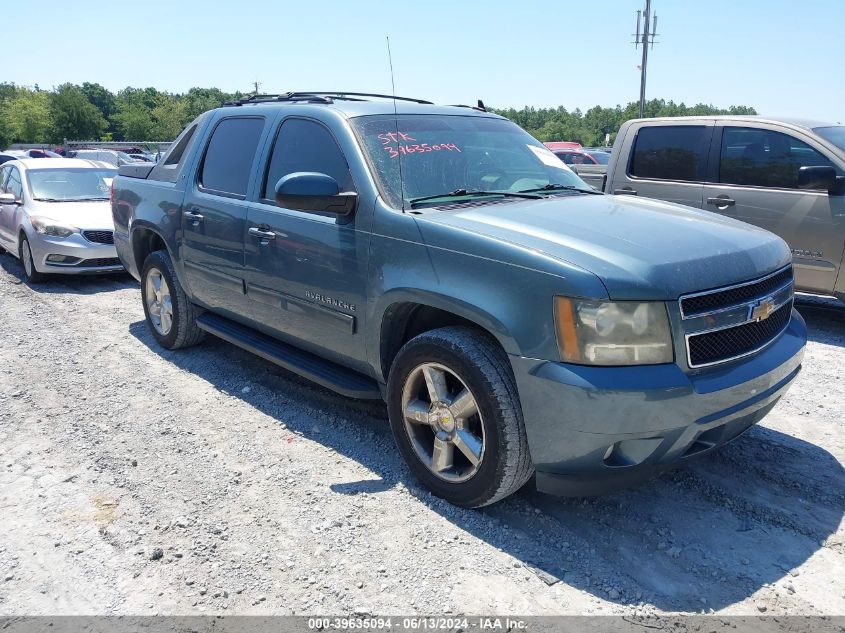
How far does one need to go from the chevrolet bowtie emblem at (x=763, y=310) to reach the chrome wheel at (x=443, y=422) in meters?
1.30

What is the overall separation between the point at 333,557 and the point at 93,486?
1.49m

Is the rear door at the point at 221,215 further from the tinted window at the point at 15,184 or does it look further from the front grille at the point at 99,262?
the tinted window at the point at 15,184

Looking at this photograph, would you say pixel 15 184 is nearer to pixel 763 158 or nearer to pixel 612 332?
pixel 763 158

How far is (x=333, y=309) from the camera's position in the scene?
3822 mm

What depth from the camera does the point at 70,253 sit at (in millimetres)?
8422

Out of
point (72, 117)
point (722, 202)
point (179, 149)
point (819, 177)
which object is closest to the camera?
point (179, 149)

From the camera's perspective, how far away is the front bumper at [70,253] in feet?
27.7

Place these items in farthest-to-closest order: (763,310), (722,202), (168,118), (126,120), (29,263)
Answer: (126,120) < (168,118) < (29,263) < (722,202) < (763,310)

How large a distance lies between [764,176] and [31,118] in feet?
263

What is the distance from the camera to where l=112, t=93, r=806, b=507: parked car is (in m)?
2.76

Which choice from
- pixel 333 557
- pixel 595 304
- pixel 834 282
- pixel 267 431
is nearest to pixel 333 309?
pixel 267 431

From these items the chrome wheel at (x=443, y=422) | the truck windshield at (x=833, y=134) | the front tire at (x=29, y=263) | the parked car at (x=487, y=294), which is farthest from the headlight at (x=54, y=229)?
the truck windshield at (x=833, y=134)

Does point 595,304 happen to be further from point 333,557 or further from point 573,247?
point 333,557

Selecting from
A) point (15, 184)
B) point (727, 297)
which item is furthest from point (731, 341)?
point (15, 184)
